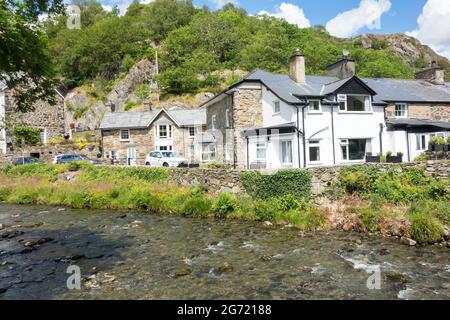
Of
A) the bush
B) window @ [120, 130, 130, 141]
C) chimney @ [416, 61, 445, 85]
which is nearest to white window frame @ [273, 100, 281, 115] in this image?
the bush

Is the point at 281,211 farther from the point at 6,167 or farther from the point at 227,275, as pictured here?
the point at 6,167

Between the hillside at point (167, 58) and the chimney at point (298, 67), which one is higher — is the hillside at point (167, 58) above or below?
above

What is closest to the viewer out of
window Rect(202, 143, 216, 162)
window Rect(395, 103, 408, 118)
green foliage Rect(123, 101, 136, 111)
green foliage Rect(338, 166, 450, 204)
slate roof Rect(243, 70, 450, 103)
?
green foliage Rect(338, 166, 450, 204)

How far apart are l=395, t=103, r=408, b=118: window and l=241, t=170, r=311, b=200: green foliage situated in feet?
50.0

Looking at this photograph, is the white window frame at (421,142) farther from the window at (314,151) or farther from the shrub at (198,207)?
the shrub at (198,207)

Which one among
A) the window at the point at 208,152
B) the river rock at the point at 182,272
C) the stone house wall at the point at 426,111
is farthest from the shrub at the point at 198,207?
the stone house wall at the point at 426,111

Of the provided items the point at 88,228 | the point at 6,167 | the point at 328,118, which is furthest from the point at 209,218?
the point at 6,167

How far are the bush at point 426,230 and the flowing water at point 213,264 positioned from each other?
0.61m

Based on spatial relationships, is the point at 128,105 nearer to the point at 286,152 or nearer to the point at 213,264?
the point at 286,152

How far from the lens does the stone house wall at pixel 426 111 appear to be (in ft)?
92.7

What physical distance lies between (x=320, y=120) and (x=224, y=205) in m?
10.4

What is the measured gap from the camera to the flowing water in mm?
9117

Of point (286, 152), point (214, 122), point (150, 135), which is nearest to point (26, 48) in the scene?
point (286, 152)

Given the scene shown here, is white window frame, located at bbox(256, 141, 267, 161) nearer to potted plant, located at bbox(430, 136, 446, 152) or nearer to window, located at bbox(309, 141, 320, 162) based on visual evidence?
window, located at bbox(309, 141, 320, 162)
